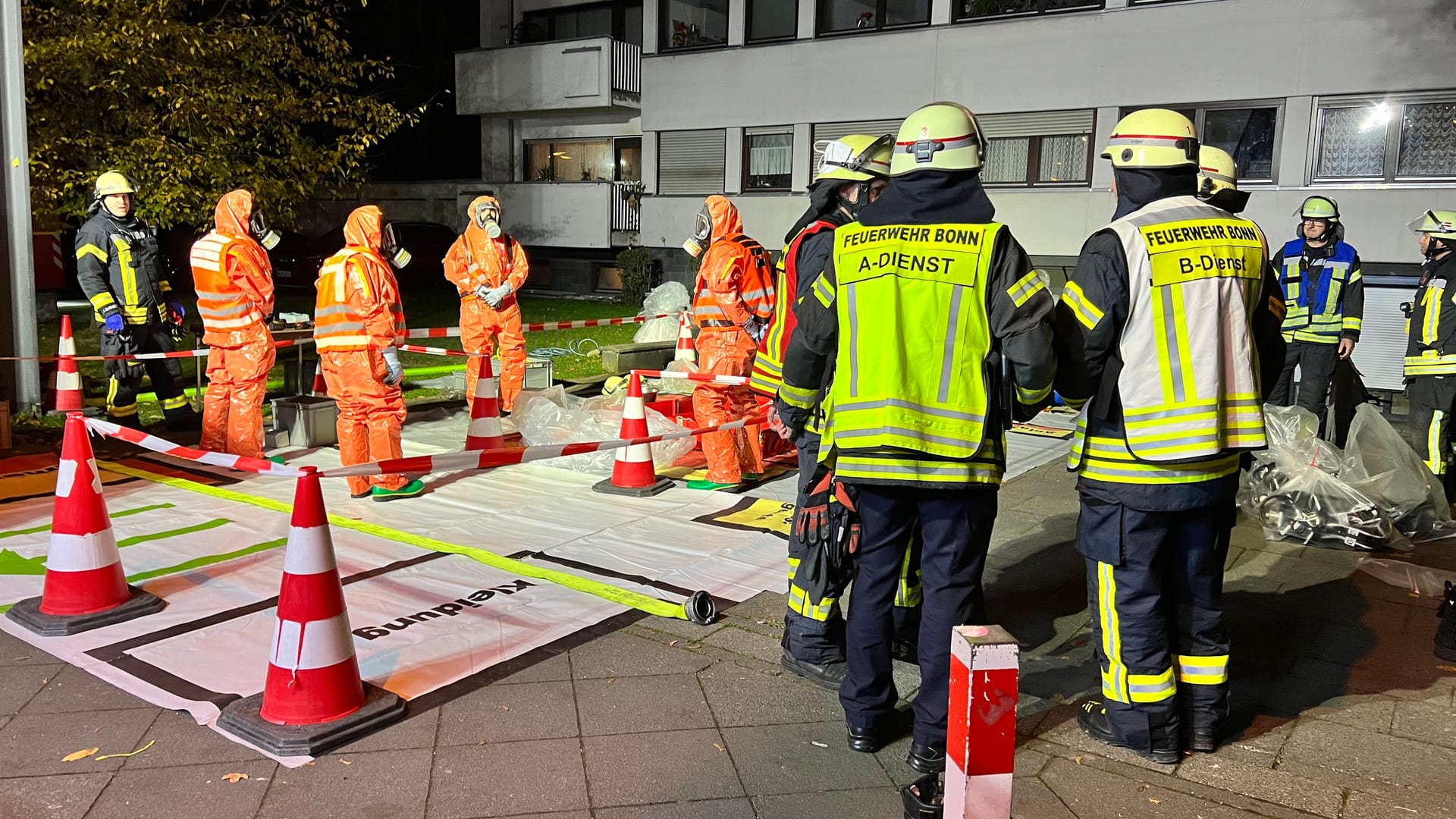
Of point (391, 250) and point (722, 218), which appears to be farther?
point (722, 218)

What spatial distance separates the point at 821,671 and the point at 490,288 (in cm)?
691

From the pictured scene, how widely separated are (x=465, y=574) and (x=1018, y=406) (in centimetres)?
315

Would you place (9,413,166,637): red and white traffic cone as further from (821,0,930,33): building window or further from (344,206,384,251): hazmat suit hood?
(821,0,930,33): building window

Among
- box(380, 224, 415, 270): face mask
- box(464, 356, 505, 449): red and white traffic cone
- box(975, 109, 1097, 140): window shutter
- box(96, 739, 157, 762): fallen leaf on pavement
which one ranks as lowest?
box(96, 739, 157, 762): fallen leaf on pavement

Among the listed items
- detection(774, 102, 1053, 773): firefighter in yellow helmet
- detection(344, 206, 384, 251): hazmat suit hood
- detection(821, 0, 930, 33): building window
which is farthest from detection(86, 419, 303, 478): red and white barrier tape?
detection(821, 0, 930, 33): building window

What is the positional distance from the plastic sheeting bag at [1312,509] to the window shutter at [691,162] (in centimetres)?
1744

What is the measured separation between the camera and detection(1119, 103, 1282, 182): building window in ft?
53.5

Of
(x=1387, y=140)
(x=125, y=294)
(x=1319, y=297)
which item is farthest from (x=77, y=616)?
(x=1387, y=140)

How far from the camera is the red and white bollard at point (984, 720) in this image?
2074 mm

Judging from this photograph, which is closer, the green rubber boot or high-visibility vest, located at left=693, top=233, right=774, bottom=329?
high-visibility vest, located at left=693, top=233, right=774, bottom=329

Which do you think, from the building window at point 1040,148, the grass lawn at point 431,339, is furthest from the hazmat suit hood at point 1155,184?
the building window at point 1040,148

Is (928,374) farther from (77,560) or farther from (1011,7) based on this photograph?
(1011,7)

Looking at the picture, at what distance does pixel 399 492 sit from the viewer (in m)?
7.25

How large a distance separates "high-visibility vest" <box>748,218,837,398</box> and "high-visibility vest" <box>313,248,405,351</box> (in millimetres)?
3372
